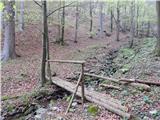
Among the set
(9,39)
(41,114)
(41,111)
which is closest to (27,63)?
(9,39)

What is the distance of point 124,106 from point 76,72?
21.2 feet

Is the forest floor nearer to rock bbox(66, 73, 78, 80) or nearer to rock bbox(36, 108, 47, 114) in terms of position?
rock bbox(66, 73, 78, 80)

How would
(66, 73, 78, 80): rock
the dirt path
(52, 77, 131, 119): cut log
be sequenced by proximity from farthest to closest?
(66, 73, 78, 80): rock → the dirt path → (52, 77, 131, 119): cut log

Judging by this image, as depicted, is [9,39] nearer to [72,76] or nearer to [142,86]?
[72,76]

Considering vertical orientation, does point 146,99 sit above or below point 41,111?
above

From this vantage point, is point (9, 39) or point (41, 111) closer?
point (41, 111)

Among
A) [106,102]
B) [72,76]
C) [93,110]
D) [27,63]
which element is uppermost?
[27,63]

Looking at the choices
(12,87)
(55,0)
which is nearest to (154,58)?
(12,87)

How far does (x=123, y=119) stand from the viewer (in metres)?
7.25

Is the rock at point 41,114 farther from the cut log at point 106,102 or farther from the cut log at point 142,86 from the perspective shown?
the cut log at point 142,86

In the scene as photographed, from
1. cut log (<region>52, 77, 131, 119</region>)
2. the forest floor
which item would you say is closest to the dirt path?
the forest floor

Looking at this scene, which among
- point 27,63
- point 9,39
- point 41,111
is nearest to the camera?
point 41,111

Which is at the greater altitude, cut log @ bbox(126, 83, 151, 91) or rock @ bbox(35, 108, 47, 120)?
cut log @ bbox(126, 83, 151, 91)

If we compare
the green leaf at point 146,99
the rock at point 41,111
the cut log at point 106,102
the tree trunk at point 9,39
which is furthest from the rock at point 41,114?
the tree trunk at point 9,39
